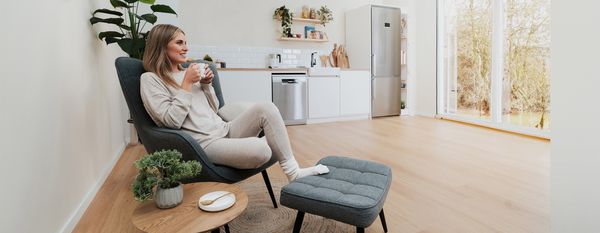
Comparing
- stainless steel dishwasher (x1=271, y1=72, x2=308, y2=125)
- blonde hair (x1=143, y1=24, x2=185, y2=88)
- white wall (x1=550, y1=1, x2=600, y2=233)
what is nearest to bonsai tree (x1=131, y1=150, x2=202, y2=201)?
blonde hair (x1=143, y1=24, x2=185, y2=88)

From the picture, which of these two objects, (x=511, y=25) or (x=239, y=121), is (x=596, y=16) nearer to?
(x=239, y=121)

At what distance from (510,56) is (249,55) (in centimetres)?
351

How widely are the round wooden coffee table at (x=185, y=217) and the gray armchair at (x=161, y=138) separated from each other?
290 mm

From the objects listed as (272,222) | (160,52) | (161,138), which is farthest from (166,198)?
(160,52)

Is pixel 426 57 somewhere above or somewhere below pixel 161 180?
above

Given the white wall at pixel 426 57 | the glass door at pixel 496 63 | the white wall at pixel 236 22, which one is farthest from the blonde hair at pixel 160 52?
the white wall at pixel 426 57

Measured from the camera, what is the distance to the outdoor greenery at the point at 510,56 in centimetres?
405

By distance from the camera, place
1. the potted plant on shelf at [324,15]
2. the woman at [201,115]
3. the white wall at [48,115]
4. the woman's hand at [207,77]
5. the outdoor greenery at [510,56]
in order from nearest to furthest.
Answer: the white wall at [48,115] < the woman at [201,115] < the woman's hand at [207,77] < the outdoor greenery at [510,56] < the potted plant on shelf at [324,15]

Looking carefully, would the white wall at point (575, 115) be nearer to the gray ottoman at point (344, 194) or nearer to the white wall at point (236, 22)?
the gray ottoman at point (344, 194)

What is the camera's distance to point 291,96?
496 centimetres

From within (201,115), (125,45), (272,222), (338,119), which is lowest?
(272,222)

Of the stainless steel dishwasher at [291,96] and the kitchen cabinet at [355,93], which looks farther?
the kitchen cabinet at [355,93]

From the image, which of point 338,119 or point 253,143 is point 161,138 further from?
point 338,119

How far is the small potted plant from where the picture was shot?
1.18 metres
